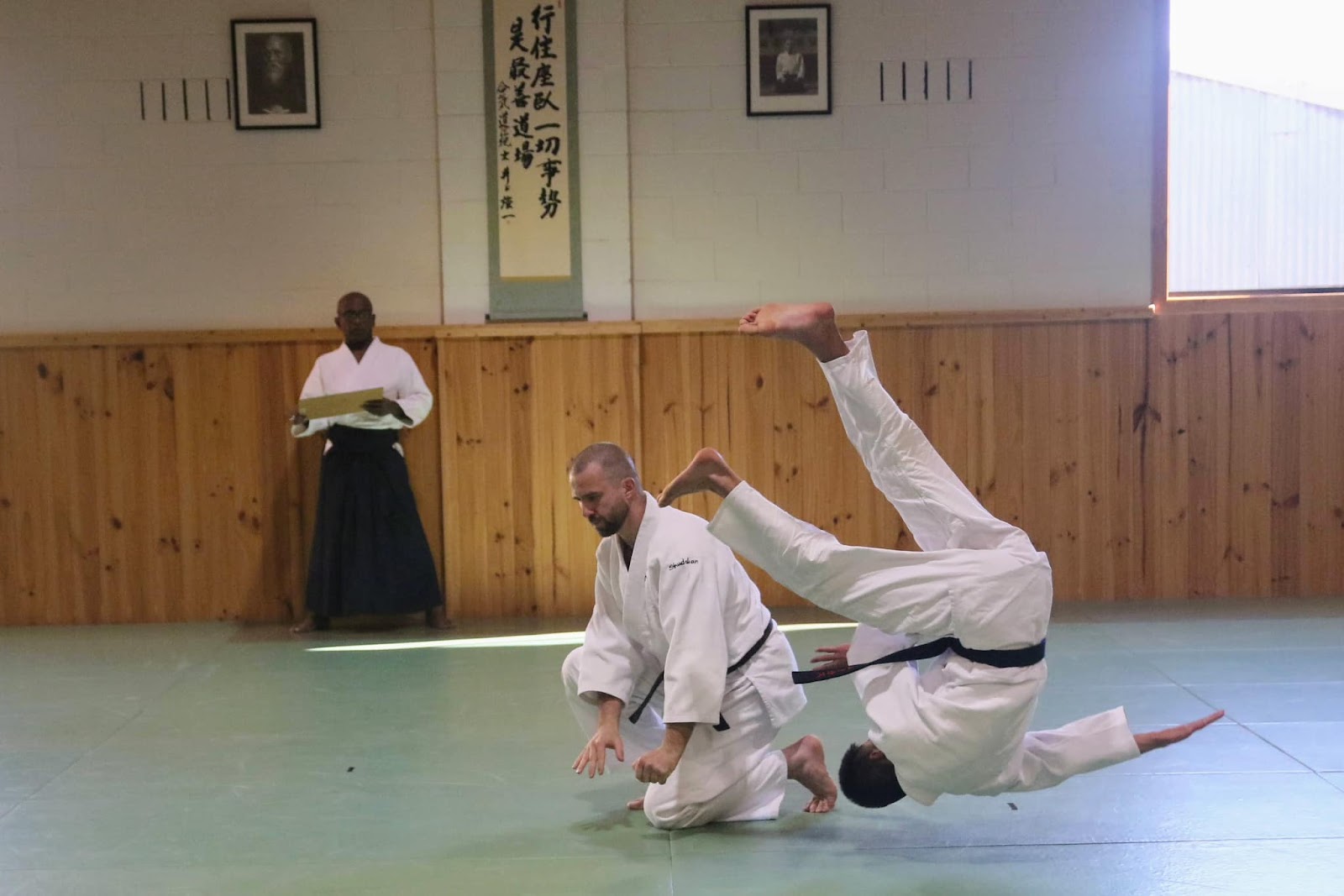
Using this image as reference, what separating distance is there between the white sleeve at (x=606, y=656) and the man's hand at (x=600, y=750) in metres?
0.18

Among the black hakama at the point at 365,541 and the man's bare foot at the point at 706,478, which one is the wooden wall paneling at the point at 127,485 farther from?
the man's bare foot at the point at 706,478

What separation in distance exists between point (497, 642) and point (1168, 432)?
3252 mm

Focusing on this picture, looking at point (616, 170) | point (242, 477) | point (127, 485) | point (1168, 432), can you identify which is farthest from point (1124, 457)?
point (127, 485)

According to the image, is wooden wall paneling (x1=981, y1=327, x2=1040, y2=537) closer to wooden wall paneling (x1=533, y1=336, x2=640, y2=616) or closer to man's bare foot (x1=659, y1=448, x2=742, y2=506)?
wooden wall paneling (x1=533, y1=336, x2=640, y2=616)

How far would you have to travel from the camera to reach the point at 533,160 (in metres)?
5.92

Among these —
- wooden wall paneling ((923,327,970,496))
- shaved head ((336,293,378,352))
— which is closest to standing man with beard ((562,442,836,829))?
shaved head ((336,293,378,352))

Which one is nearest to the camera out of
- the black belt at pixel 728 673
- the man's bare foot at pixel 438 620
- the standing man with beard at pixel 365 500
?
the black belt at pixel 728 673

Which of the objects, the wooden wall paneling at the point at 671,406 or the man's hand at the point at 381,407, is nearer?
the man's hand at the point at 381,407

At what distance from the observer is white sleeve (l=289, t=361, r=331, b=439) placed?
5539mm

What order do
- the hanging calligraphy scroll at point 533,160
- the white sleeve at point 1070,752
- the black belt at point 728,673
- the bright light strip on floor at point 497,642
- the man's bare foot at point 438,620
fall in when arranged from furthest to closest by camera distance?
the hanging calligraphy scroll at point 533,160 → the man's bare foot at point 438,620 → the bright light strip on floor at point 497,642 → the black belt at point 728,673 → the white sleeve at point 1070,752

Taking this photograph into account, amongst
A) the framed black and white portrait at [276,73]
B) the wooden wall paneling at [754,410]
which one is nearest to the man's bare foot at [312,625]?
the wooden wall paneling at [754,410]

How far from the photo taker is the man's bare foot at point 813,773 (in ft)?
10.7

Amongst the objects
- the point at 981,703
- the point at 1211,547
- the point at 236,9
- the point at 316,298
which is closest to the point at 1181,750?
the point at 981,703

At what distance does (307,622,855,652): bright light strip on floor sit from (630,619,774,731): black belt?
2.08 m
